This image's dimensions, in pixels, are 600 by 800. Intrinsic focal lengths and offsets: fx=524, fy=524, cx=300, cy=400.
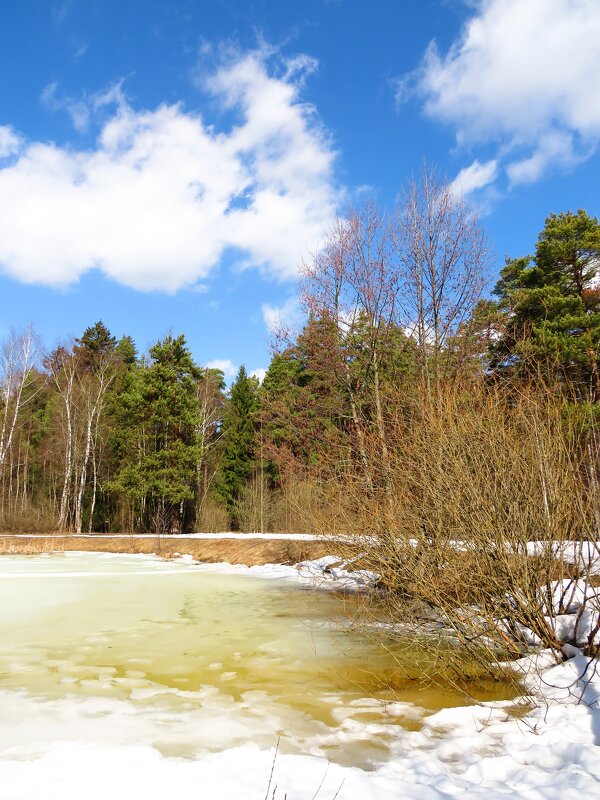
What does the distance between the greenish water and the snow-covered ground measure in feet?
0.11

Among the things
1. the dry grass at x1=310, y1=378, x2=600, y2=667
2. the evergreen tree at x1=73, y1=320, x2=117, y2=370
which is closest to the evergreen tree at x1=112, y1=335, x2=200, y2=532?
the evergreen tree at x1=73, y1=320, x2=117, y2=370

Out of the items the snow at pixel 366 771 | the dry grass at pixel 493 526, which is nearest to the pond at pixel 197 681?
the snow at pixel 366 771

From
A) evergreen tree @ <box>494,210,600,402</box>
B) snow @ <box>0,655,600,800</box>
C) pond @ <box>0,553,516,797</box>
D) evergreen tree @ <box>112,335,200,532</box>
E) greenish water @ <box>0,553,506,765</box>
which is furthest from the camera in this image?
evergreen tree @ <box>112,335,200,532</box>

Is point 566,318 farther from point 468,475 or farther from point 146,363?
point 146,363

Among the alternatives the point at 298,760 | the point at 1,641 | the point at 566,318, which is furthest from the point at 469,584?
the point at 566,318

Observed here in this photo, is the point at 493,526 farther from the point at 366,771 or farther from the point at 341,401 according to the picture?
the point at 341,401

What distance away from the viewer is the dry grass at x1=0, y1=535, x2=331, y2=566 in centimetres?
1529

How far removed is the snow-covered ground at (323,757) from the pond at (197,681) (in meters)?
0.03

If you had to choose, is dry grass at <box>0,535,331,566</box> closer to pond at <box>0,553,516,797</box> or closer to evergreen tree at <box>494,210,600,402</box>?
pond at <box>0,553,516,797</box>

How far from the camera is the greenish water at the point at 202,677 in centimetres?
383

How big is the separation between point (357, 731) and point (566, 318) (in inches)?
691

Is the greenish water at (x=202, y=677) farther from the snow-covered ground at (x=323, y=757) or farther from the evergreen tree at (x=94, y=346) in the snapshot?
the evergreen tree at (x=94, y=346)

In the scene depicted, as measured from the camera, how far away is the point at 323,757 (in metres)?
3.42

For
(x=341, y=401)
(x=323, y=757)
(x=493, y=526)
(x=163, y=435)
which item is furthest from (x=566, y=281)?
(x=323, y=757)
